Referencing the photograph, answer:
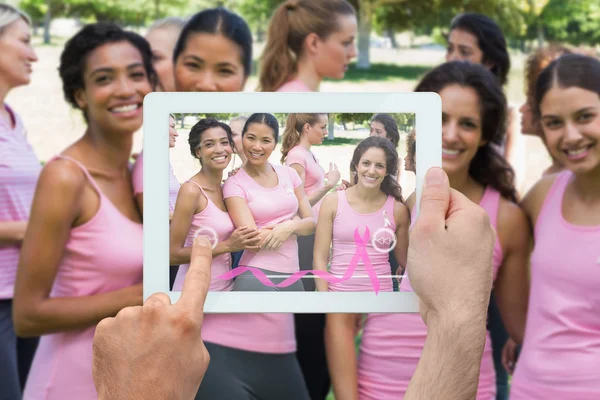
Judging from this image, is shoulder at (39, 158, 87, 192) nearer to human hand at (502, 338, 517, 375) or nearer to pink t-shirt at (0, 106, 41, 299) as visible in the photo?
pink t-shirt at (0, 106, 41, 299)

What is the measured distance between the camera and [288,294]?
1.17 metres

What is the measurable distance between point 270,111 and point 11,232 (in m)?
1.34

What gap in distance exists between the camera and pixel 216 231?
1.19m

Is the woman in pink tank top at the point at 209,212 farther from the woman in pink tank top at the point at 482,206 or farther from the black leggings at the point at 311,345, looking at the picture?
→ the black leggings at the point at 311,345

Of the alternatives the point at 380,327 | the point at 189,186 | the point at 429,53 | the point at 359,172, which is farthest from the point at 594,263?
the point at 429,53

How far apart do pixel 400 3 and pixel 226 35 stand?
17.1 metres

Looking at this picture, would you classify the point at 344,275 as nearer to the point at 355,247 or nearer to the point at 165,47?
the point at 355,247

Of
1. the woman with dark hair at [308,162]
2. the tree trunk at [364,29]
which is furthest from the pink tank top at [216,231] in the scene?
the tree trunk at [364,29]

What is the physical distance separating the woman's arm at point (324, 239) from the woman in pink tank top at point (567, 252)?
76 cm

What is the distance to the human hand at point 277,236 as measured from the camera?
118 centimetres

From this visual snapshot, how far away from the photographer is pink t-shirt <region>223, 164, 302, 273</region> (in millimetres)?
1178

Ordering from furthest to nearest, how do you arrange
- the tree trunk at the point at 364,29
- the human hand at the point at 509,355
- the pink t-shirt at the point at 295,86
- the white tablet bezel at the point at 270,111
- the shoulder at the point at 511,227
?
the tree trunk at the point at 364,29 < the pink t-shirt at the point at 295,86 < the human hand at the point at 509,355 < the shoulder at the point at 511,227 < the white tablet bezel at the point at 270,111

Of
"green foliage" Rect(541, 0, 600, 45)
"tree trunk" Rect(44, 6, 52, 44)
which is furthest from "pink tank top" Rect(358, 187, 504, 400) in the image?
"green foliage" Rect(541, 0, 600, 45)

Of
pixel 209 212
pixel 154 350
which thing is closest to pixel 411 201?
pixel 209 212
